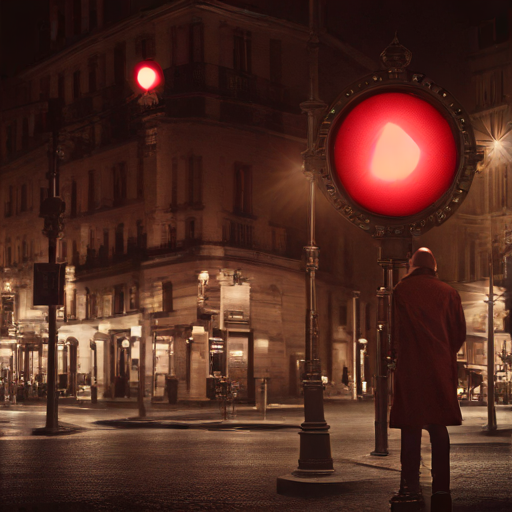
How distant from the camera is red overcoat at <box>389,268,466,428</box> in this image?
147 inches

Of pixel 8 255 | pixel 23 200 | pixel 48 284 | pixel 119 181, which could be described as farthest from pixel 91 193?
pixel 48 284

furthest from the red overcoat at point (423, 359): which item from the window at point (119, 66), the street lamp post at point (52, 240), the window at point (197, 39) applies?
the window at point (197, 39)

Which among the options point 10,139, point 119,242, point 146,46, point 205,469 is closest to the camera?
point 205,469

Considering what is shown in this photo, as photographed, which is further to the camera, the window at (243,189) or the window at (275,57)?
the window at (243,189)

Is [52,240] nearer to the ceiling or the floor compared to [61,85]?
nearer to the floor

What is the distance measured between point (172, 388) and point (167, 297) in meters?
2.92

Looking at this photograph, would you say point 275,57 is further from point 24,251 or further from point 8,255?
point 8,255

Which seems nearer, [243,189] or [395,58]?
Result: [395,58]

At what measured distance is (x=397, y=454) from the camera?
45.3ft

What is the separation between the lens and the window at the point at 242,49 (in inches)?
1062

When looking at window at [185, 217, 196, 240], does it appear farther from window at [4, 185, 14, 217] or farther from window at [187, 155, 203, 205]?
window at [4, 185, 14, 217]

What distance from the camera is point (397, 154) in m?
3.38

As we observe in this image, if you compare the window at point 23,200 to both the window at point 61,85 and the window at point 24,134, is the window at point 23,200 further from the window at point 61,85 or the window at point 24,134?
Answer: the window at point 61,85

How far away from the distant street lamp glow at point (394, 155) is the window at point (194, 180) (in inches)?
986
